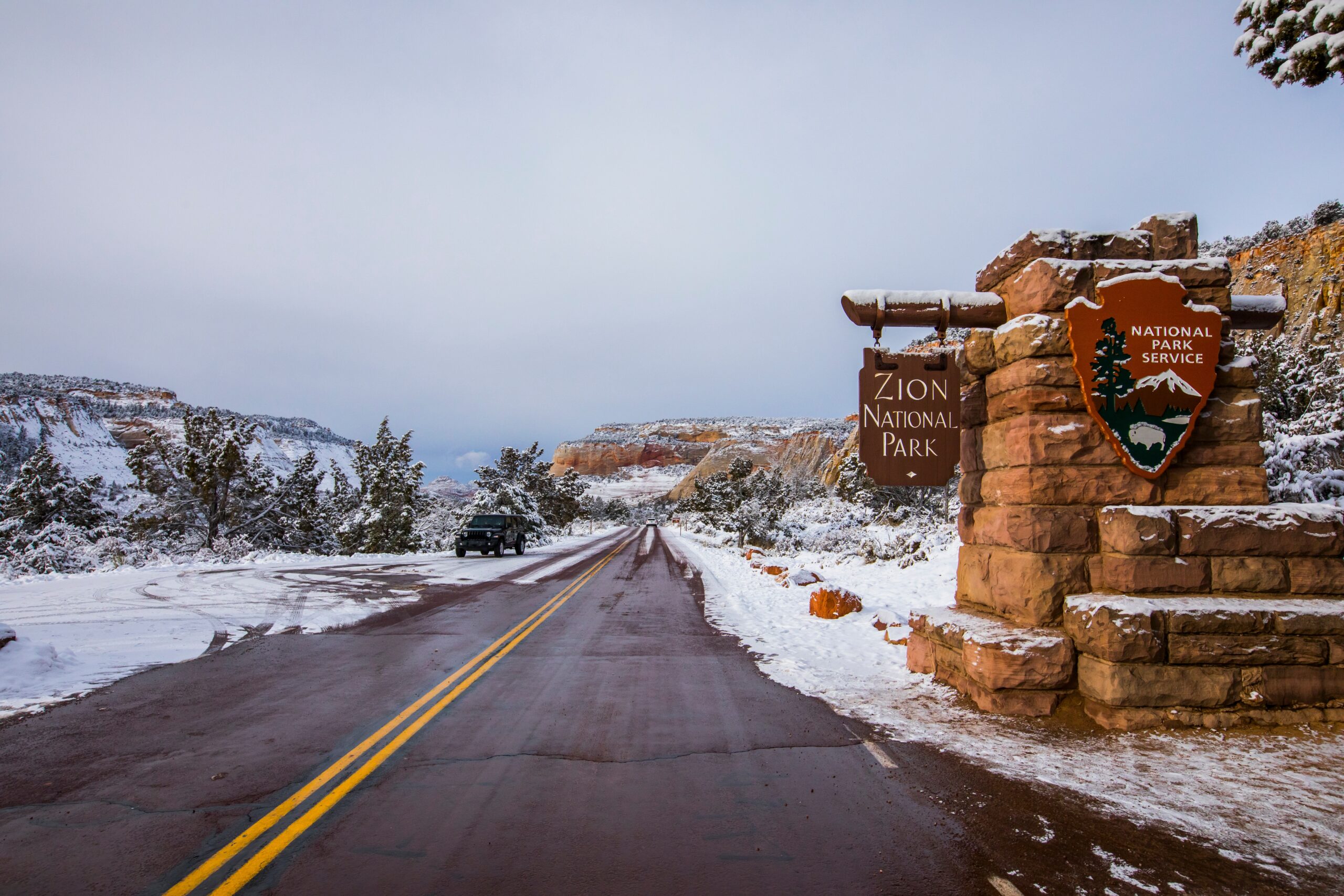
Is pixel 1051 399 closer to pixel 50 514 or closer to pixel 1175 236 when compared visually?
pixel 1175 236

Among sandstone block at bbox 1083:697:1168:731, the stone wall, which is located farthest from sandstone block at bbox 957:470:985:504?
sandstone block at bbox 1083:697:1168:731

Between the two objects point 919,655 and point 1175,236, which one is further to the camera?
point 919,655

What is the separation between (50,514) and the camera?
25328 millimetres

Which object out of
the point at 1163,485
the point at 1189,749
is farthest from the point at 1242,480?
the point at 1189,749

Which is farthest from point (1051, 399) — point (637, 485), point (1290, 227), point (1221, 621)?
point (637, 485)

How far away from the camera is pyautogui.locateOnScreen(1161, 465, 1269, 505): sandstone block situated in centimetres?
538

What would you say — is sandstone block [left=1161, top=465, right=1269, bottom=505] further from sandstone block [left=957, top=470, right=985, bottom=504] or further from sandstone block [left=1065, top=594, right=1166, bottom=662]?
sandstone block [left=957, top=470, right=985, bottom=504]

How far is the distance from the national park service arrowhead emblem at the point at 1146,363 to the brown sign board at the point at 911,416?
1.12m

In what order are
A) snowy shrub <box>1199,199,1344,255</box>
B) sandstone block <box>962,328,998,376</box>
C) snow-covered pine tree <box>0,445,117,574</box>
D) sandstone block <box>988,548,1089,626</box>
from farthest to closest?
snowy shrub <box>1199,199,1344,255</box> < snow-covered pine tree <box>0,445,117,574</box> < sandstone block <box>962,328,998,376</box> < sandstone block <box>988,548,1089,626</box>

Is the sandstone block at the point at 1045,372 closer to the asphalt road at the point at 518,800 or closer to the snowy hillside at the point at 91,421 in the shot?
the asphalt road at the point at 518,800

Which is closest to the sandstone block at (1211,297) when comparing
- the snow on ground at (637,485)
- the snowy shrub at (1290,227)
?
the snowy shrub at (1290,227)

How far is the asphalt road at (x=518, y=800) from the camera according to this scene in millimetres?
2928

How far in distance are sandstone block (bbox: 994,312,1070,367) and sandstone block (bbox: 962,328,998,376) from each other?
22 cm

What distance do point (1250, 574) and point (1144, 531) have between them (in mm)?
871
